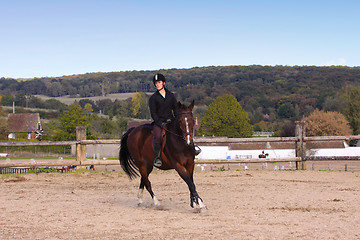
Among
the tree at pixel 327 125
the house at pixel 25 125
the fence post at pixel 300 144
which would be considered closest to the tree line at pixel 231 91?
→ the house at pixel 25 125

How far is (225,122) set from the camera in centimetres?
6831

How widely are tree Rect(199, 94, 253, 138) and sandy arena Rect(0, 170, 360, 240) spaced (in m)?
54.5

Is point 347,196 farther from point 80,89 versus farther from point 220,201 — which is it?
point 80,89

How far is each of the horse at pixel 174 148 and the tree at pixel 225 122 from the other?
58.7m

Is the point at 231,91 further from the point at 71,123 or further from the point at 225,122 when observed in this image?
the point at 71,123

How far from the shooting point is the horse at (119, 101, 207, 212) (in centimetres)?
708

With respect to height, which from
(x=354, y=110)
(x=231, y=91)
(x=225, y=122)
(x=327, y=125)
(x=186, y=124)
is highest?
(x=231, y=91)

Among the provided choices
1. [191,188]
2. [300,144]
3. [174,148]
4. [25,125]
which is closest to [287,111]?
[25,125]

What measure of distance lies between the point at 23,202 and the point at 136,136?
8.86 feet

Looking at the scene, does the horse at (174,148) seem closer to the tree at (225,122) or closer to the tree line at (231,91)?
the tree at (225,122)

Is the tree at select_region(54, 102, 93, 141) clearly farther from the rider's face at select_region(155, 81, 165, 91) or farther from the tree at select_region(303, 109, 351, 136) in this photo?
the rider's face at select_region(155, 81, 165, 91)

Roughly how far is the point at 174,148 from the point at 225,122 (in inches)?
2420

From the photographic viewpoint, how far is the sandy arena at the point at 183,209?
5.39 meters

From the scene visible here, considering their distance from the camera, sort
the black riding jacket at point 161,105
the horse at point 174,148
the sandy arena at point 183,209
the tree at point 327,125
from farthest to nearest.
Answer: the tree at point 327,125 → the black riding jacket at point 161,105 → the horse at point 174,148 → the sandy arena at point 183,209
